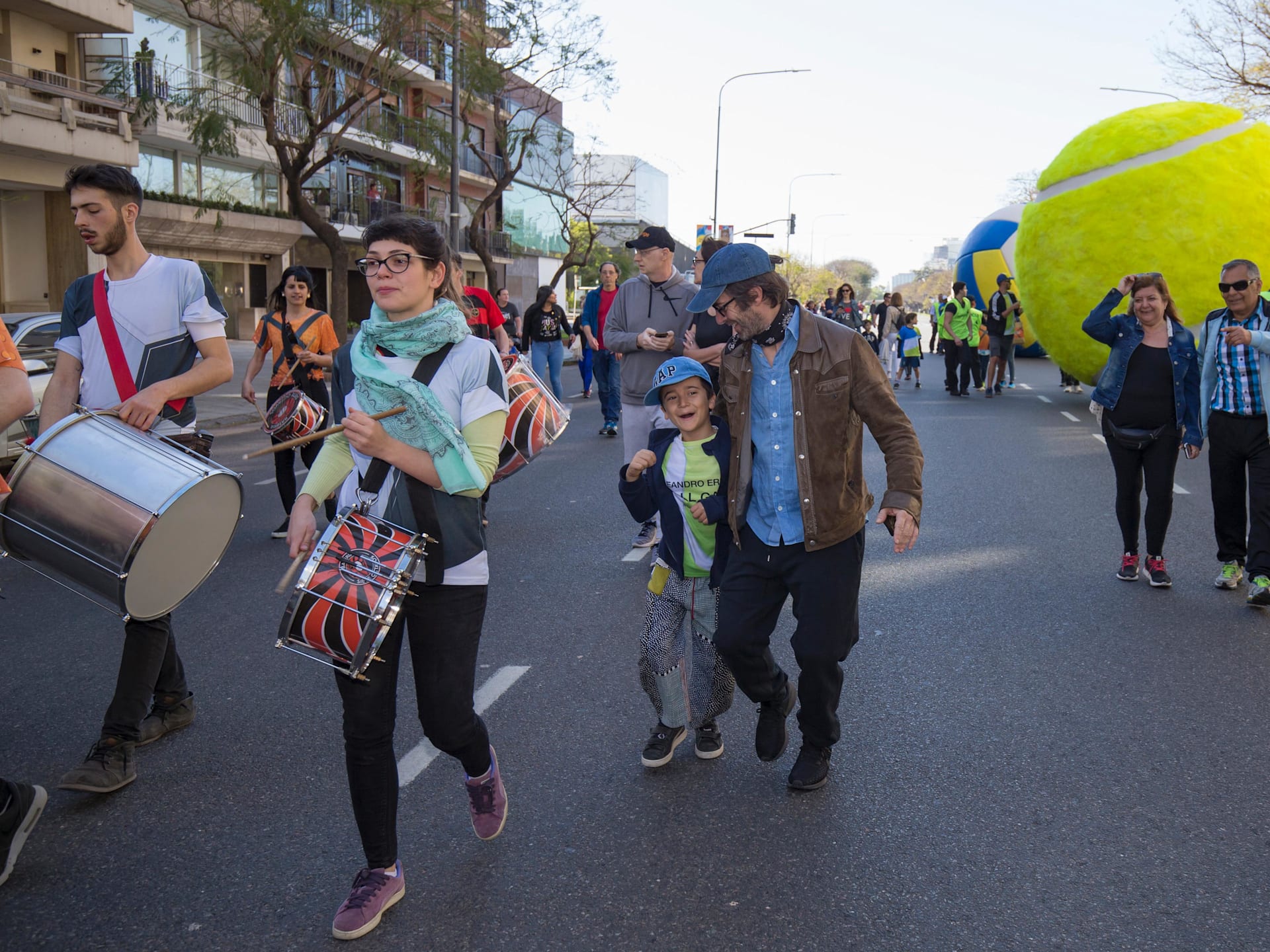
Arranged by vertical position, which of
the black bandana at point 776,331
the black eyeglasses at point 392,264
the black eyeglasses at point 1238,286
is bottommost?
the black bandana at point 776,331

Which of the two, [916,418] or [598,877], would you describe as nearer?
[598,877]

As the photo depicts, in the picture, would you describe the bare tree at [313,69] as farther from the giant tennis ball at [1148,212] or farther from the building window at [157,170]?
the giant tennis ball at [1148,212]

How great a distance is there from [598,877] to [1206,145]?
44.9ft

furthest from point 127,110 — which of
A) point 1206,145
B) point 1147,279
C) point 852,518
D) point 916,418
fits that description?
point 852,518

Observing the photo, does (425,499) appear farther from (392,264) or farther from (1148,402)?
(1148,402)

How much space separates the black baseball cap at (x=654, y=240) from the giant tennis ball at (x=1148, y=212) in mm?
8786

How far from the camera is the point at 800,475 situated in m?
3.87

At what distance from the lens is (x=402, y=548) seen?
3078mm

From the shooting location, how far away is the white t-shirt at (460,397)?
3189 millimetres

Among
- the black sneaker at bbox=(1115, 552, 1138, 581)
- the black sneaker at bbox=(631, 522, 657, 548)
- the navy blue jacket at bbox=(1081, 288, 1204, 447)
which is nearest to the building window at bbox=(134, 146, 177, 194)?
the black sneaker at bbox=(631, 522, 657, 548)

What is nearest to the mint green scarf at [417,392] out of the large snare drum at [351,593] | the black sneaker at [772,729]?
the large snare drum at [351,593]

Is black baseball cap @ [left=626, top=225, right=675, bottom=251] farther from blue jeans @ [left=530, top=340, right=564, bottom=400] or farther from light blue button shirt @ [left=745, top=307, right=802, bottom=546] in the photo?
blue jeans @ [left=530, top=340, right=564, bottom=400]

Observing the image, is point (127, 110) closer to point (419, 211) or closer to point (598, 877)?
point (419, 211)

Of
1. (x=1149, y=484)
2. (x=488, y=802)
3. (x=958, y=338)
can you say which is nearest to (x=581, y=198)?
(x=958, y=338)
